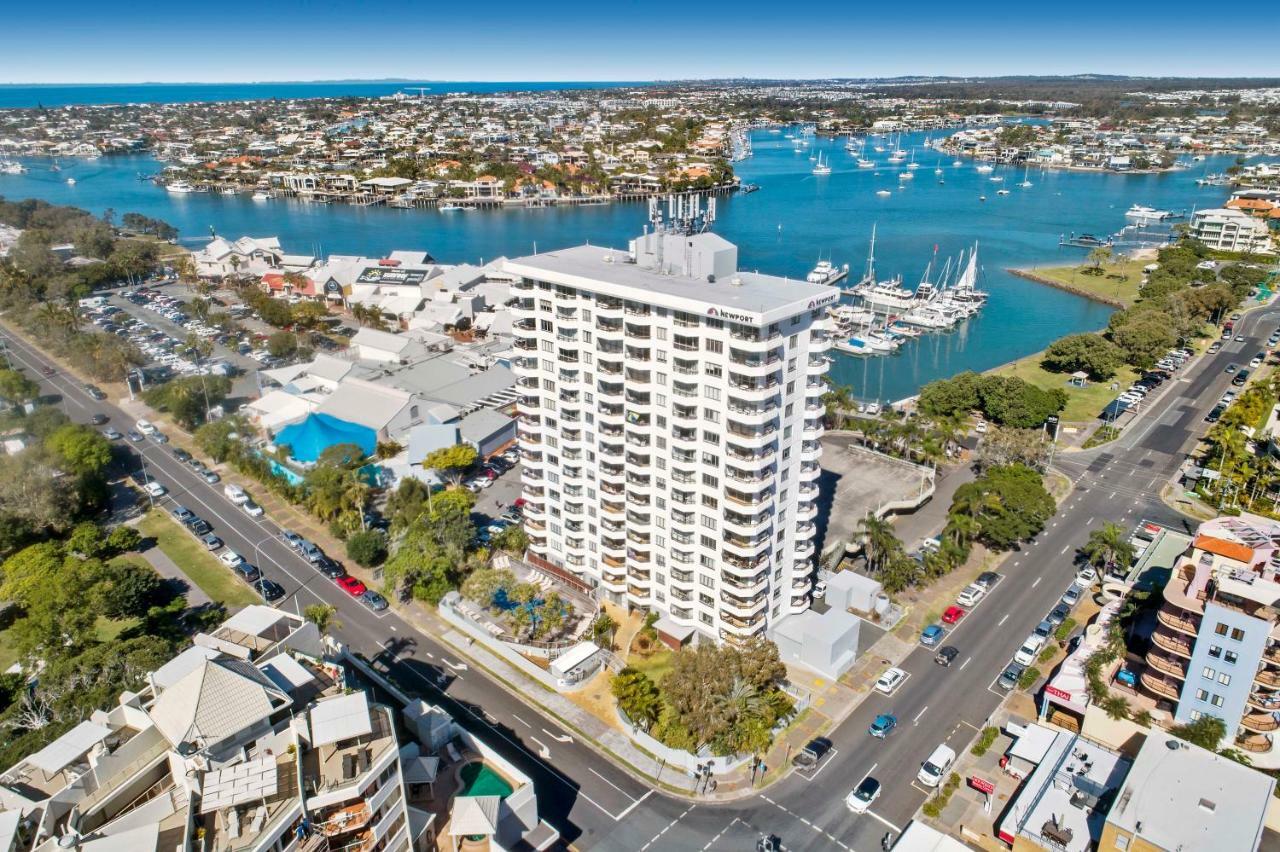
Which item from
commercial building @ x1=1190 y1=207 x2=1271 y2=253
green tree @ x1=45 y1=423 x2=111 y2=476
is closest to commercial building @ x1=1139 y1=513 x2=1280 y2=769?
green tree @ x1=45 y1=423 x2=111 y2=476

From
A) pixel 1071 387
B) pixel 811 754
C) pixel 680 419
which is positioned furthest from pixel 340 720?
pixel 1071 387

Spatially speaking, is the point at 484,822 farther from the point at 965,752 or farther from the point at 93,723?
the point at 965,752

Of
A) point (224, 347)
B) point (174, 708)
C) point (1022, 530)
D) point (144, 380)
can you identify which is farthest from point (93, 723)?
point (224, 347)

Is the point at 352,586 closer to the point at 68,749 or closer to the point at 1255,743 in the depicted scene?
the point at 68,749

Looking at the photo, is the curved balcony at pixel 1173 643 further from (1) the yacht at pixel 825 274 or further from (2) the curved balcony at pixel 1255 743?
(1) the yacht at pixel 825 274

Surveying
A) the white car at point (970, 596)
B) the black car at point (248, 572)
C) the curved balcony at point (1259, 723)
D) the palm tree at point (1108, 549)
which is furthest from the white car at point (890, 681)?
the black car at point (248, 572)

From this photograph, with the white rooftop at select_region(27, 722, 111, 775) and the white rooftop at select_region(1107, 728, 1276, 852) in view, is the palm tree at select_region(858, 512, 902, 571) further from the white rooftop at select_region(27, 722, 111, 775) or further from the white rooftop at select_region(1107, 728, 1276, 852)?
the white rooftop at select_region(27, 722, 111, 775)
